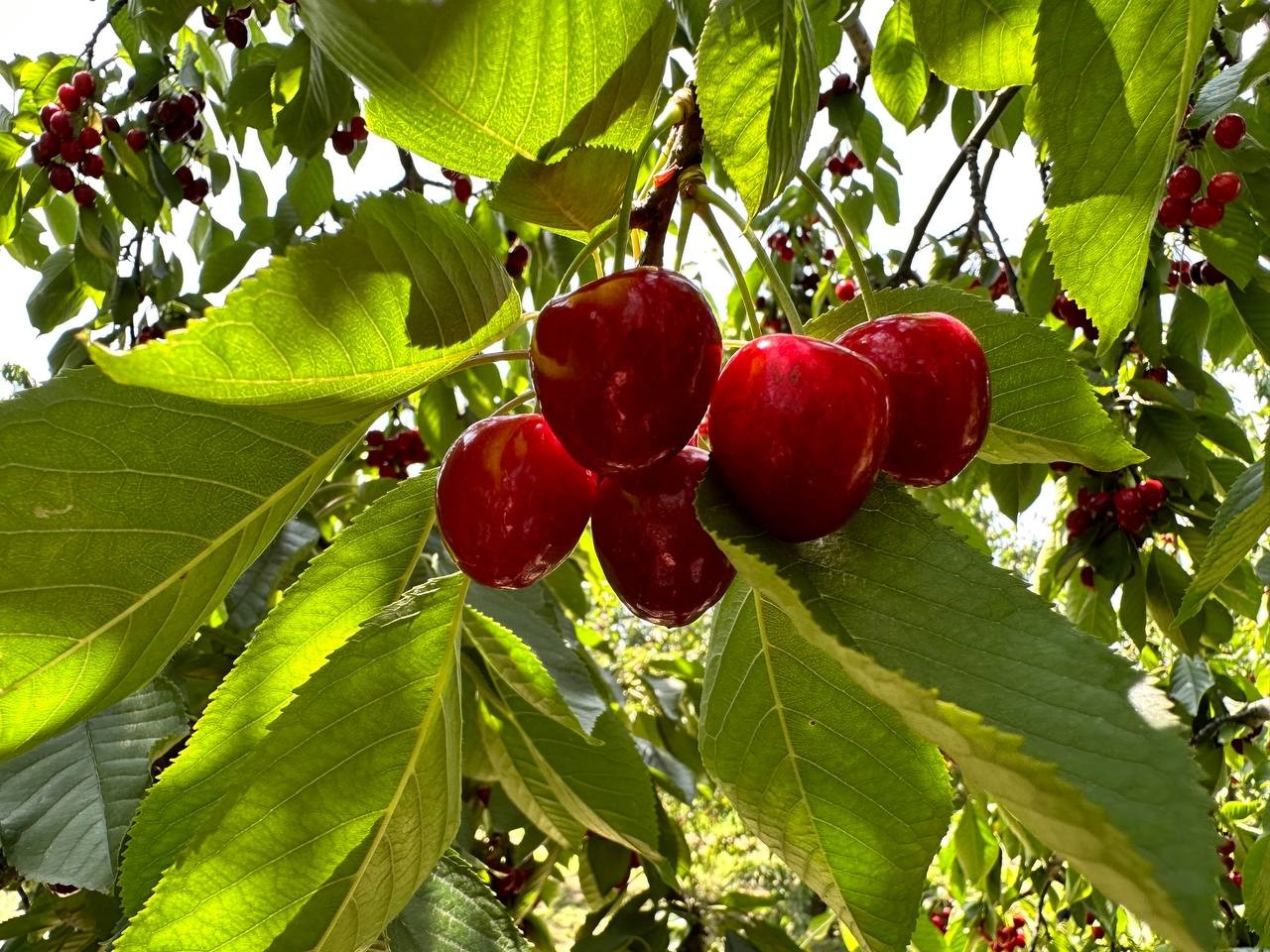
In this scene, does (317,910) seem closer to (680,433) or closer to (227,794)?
(227,794)

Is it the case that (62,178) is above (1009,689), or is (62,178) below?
above

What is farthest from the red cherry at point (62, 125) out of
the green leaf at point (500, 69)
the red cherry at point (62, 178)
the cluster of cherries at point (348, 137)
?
the green leaf at point (500, 69)

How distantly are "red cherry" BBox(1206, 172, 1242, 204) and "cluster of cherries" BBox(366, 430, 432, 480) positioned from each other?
2.27 meters

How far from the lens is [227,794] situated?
2.50 feet

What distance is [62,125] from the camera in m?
2.98

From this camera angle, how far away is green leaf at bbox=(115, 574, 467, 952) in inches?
29.6

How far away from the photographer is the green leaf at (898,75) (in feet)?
6.93

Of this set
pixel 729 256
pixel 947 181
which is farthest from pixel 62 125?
pixel 729 256

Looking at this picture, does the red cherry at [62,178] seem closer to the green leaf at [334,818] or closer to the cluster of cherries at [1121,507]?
the green leaf at [334,818]

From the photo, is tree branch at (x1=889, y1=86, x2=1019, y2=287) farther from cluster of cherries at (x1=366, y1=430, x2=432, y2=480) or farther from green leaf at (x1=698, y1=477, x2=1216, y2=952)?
cluster of cherries at (x1=366, y1=430, x2=432, y2=480)

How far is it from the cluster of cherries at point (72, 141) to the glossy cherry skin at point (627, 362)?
2.92 metres

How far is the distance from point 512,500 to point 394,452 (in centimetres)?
253

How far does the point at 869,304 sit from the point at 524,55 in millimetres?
346

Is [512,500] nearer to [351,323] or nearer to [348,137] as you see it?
[351,323]
